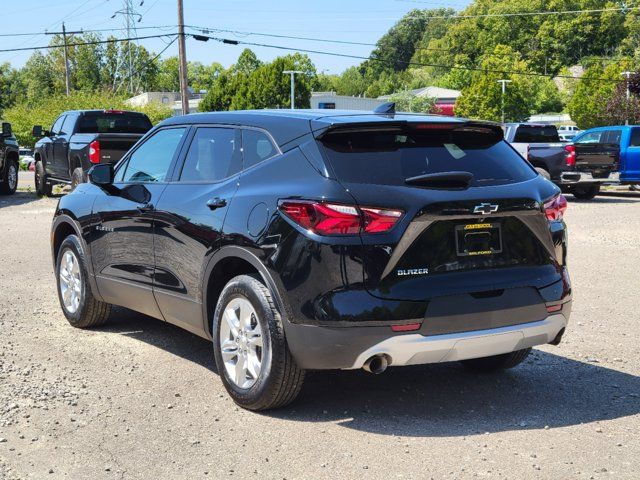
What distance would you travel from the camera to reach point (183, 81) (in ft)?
119

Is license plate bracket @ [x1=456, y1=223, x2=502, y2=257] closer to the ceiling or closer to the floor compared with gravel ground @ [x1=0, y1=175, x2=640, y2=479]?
closer to the ceiling

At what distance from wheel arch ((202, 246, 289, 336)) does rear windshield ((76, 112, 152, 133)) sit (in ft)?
48.1

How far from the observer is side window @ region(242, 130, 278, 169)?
5277 millimetres

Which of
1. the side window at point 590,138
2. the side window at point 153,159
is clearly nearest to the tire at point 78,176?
the side window at point 153,159

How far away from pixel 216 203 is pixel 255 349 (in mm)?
957

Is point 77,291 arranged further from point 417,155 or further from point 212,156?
point 417,155

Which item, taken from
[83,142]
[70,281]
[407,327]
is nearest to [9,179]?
[83,142]

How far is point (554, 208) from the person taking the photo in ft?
17.3

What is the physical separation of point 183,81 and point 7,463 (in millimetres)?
33068

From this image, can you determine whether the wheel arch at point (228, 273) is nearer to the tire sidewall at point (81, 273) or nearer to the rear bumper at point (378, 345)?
the rear bumper at point (378, 345)

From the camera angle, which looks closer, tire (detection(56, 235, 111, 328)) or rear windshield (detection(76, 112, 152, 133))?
tire (detection(56, 235, 111, 328))

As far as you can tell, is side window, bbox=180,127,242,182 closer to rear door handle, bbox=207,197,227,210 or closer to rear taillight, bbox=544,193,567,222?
rear door handle, bbox=207,197,227,210

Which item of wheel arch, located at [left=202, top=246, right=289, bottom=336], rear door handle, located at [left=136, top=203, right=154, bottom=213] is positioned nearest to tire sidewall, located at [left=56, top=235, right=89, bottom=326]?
rear door handle, located at [left=136, top=203, right=154, bottom=213]

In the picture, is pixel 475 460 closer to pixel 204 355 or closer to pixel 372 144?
pixel 372 144
